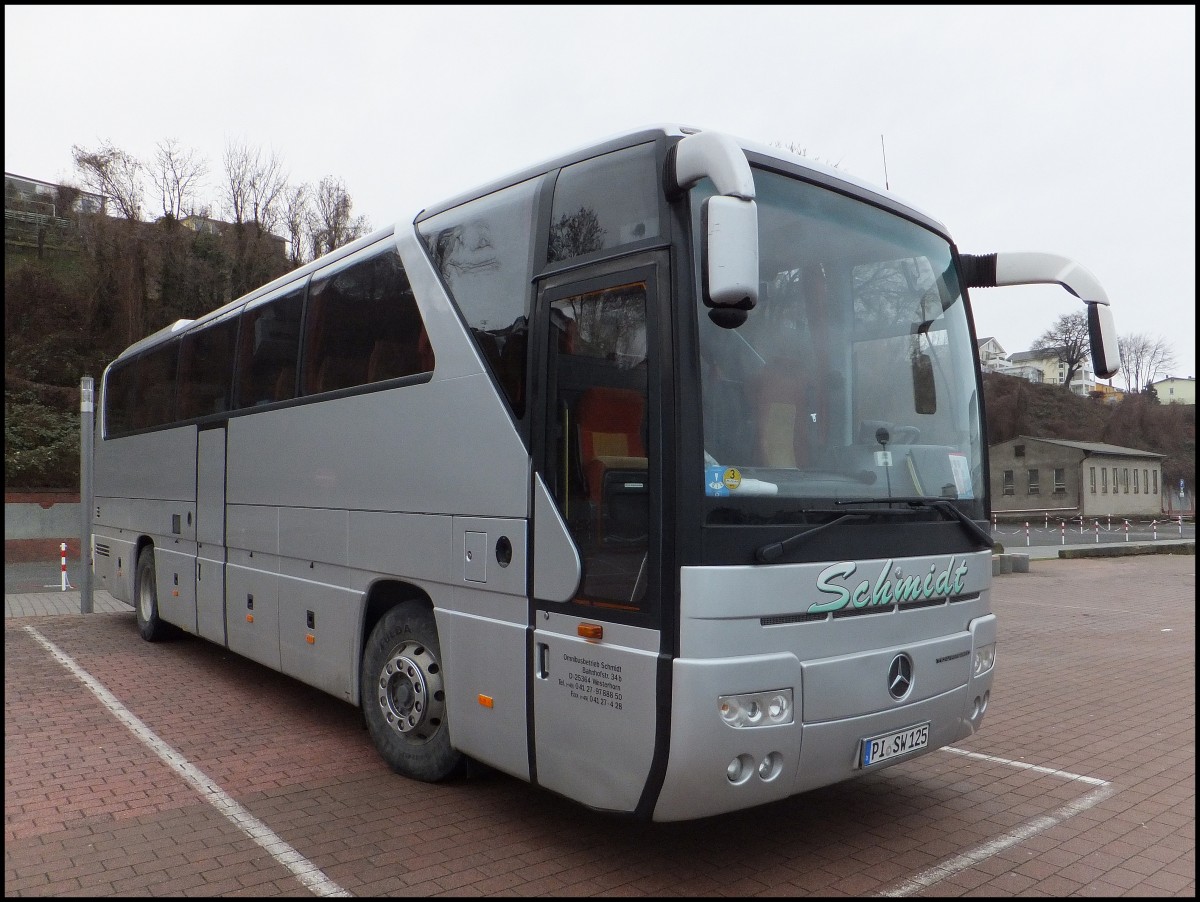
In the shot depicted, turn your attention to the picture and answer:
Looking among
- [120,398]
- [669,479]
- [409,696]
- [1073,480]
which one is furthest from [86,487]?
[1073,480]

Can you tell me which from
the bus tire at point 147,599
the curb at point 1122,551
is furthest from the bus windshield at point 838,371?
the curb at point 1122,551

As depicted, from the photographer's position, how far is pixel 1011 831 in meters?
4.95

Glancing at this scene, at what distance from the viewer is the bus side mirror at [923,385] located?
480 cm

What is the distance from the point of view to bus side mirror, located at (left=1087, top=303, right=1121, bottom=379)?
5102 millimetres

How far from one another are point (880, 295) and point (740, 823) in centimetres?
281

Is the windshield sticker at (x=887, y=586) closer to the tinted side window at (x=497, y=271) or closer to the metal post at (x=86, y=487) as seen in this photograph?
the tinted side window at (x=497, y=271)

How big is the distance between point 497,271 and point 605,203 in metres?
0.88

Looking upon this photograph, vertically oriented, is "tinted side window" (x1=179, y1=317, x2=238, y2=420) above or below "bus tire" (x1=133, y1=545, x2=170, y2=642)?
above

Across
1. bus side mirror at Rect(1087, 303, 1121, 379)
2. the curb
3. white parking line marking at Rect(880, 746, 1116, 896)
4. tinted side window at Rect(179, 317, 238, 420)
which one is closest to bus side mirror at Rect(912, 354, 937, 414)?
bus side mirror at Rect(1087, 303, 1121, 379)

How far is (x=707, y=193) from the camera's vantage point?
408 centimetres

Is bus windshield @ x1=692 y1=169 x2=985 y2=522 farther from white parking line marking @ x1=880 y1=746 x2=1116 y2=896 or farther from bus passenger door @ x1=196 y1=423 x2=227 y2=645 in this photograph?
bus passenger door @ x1=196 y1=423 x2=227 y2=645

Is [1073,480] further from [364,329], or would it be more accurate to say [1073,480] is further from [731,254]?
[731,254]

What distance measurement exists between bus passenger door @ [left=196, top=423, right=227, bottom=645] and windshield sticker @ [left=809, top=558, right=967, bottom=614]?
604 cm

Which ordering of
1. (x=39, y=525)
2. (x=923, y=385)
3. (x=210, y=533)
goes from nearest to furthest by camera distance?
(x=923, y=385) → (x=210, y=533) → (x=39, y=525)
